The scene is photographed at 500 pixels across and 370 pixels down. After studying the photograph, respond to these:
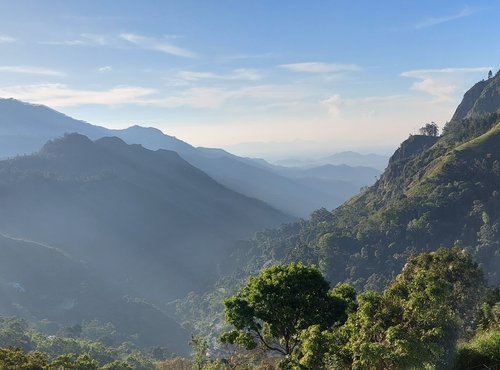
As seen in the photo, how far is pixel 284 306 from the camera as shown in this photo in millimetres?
21688

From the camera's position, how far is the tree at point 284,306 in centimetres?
2191

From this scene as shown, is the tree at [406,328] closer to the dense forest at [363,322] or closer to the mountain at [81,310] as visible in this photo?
the dense forest at [363,322]

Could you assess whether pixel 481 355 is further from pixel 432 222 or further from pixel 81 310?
pixel 81 310

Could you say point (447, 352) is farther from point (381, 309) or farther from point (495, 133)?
point (495, 133)

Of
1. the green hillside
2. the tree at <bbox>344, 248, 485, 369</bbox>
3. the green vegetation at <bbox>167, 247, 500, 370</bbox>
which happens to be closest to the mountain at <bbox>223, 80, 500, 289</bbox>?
the green hillside

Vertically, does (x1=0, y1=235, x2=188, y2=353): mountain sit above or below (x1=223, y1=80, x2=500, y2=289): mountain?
below

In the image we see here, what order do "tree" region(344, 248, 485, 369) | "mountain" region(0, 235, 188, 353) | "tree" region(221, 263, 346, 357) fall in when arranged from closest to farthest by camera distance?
"tree" region(344, 248, 485, 369) → "tree" region(221, 263, 346, 357) → "mountain" region(0, 235, 188, 353)

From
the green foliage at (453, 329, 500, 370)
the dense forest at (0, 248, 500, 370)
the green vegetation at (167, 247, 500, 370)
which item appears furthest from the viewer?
the dense forest at (0, 248, 500, 370)

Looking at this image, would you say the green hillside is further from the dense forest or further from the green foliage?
the green foliage

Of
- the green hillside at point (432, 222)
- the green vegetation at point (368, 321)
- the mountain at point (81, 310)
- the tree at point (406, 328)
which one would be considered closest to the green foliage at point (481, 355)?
the green vegetation at point (368, 321)

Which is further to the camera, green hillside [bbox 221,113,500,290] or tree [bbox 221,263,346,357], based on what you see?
green hillside [bbox 221,113,500,290]

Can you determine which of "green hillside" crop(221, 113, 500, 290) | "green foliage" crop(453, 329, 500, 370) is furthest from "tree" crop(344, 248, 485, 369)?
"green hillside" crop(221, 113, 500, 290)

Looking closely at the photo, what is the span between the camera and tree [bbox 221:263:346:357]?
21.9 metres

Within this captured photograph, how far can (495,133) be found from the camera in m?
152
